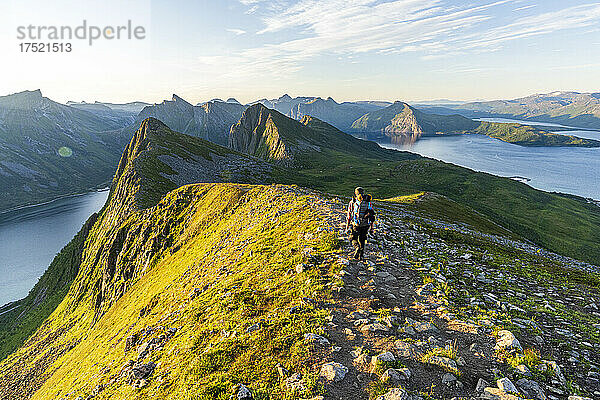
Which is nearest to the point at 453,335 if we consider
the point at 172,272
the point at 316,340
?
the point at 316,340

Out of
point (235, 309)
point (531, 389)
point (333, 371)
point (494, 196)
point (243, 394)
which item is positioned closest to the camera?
point (531, 389)

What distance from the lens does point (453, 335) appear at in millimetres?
9727

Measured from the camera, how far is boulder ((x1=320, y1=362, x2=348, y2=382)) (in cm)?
784

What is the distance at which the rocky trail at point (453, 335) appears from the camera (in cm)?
745

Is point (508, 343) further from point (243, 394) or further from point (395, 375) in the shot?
point (243, 394)

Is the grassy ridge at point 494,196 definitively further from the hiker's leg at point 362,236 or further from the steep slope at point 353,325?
the hiker's leg at point 362,236

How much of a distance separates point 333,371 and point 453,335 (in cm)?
469

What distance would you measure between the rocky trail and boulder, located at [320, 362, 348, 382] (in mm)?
29

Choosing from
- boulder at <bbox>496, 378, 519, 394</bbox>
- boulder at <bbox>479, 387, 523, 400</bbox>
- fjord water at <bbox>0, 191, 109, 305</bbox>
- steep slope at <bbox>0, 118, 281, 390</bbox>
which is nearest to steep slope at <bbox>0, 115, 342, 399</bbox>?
steep slope at <bbox>0, 118, 281, 390</bbox>

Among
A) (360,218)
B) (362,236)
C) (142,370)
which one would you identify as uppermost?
(360,218)

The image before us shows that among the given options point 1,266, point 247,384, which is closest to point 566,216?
point 247,384

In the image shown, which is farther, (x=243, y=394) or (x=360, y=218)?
(x=360, y=218)

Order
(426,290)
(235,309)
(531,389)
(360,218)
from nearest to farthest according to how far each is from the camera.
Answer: (531,389) → (235,309) → (426,290) → (360,218)

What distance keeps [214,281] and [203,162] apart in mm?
100093
